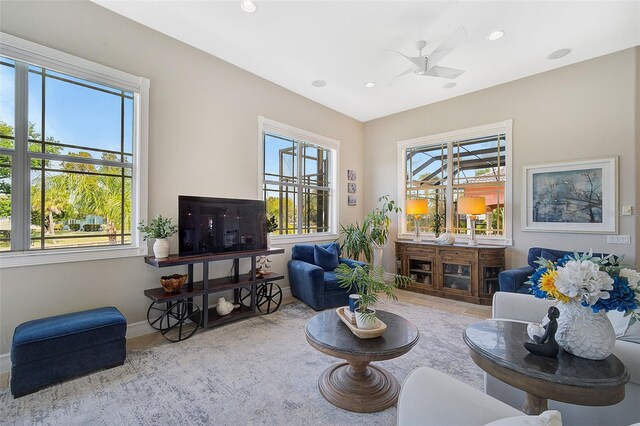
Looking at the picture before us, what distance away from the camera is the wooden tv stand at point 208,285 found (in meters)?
2.90

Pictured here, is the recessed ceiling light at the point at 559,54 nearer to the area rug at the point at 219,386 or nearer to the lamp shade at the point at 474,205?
the lamp shade at the point at 474,205

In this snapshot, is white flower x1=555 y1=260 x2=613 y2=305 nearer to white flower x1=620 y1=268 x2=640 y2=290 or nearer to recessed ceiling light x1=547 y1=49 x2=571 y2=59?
white flower x1=620 y1=268 x2=640 y2=290

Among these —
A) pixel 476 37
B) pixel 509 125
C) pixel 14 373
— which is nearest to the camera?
pixel 14 373

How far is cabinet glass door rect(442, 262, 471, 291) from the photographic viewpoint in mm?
4480

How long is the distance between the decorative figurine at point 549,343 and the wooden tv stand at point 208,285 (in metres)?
2.82

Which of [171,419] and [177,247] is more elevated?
[177,247]

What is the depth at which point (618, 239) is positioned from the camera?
3.58 meters

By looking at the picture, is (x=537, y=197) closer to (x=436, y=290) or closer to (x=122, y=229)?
(x=436, y=290)

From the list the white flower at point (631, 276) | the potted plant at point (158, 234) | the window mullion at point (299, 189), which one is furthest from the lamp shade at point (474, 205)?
the potted plant at point (158, 234)

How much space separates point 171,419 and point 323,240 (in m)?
3.73

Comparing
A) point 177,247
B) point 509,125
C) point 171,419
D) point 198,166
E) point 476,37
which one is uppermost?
point 476,37

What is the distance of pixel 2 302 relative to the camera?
92.7 inches

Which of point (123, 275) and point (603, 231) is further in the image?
point (603, 231)

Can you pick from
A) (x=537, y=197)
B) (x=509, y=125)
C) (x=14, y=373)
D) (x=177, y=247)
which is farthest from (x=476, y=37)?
(x=14, y=373)
